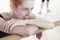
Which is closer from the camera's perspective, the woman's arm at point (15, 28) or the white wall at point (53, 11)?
the woman's arm at point (15, 28)

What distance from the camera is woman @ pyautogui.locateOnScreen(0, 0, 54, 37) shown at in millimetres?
911

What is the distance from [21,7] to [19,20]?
0.38ft

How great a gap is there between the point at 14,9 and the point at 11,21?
11 cm

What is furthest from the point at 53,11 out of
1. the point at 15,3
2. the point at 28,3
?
the point at 15,3

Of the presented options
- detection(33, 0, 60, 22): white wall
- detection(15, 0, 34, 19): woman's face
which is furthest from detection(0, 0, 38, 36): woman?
detection(33, 0, 60, 22): white wall

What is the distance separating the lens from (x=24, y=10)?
1.01m

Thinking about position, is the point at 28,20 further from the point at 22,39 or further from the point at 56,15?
the point at 56,15

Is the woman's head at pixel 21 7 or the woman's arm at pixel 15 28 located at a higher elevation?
the woman's head at pixel 21 7

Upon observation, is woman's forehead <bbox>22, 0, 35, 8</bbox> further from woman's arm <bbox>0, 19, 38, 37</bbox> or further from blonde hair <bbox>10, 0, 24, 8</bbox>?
woman's arm <bbox>0, 19, 38, 37</bbox>

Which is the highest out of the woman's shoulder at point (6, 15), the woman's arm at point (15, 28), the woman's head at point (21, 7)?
the woman's head at point (21, 7)

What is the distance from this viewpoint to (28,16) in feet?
3.42

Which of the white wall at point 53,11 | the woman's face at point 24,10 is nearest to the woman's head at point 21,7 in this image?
the woman's face at point 24,10

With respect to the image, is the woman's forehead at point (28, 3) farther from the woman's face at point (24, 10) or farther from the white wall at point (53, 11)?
the white wall at point (53, 11)

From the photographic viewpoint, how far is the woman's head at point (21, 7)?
97 centimetres
